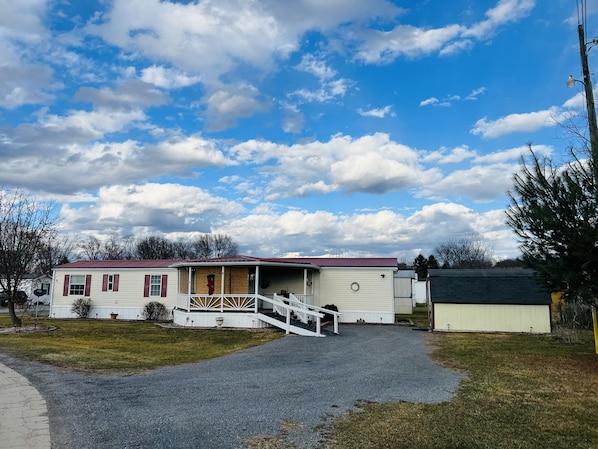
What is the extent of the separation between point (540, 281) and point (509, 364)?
227 centimetres

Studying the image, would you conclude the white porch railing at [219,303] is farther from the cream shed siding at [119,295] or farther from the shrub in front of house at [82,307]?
the shrub in front of house at [82,307]

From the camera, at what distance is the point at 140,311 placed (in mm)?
23750

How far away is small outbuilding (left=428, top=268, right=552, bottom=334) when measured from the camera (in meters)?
17.7

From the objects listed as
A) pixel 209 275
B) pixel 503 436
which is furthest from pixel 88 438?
pixel 209 275

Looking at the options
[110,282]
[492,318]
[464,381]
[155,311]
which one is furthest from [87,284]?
[464,381]

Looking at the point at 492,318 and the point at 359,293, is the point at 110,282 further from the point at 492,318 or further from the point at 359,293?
the point at 492,318

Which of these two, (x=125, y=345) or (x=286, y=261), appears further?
(x=286, y=261)

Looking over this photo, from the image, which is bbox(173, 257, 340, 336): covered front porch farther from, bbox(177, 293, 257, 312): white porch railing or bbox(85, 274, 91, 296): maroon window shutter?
bbox(85, 274, 91, 296): maroon window shutter

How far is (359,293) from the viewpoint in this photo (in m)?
21.8

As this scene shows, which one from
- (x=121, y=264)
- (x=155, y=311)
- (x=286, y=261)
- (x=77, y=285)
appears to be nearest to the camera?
(x=286, y=261)

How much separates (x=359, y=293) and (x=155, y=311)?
11114mm

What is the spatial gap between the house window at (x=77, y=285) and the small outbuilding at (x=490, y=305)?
1935 centimetres

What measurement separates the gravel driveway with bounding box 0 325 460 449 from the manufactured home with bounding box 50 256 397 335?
608 cm

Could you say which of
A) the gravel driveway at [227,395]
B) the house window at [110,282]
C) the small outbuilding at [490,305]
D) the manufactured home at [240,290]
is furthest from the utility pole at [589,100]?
the house window at [110,282]
